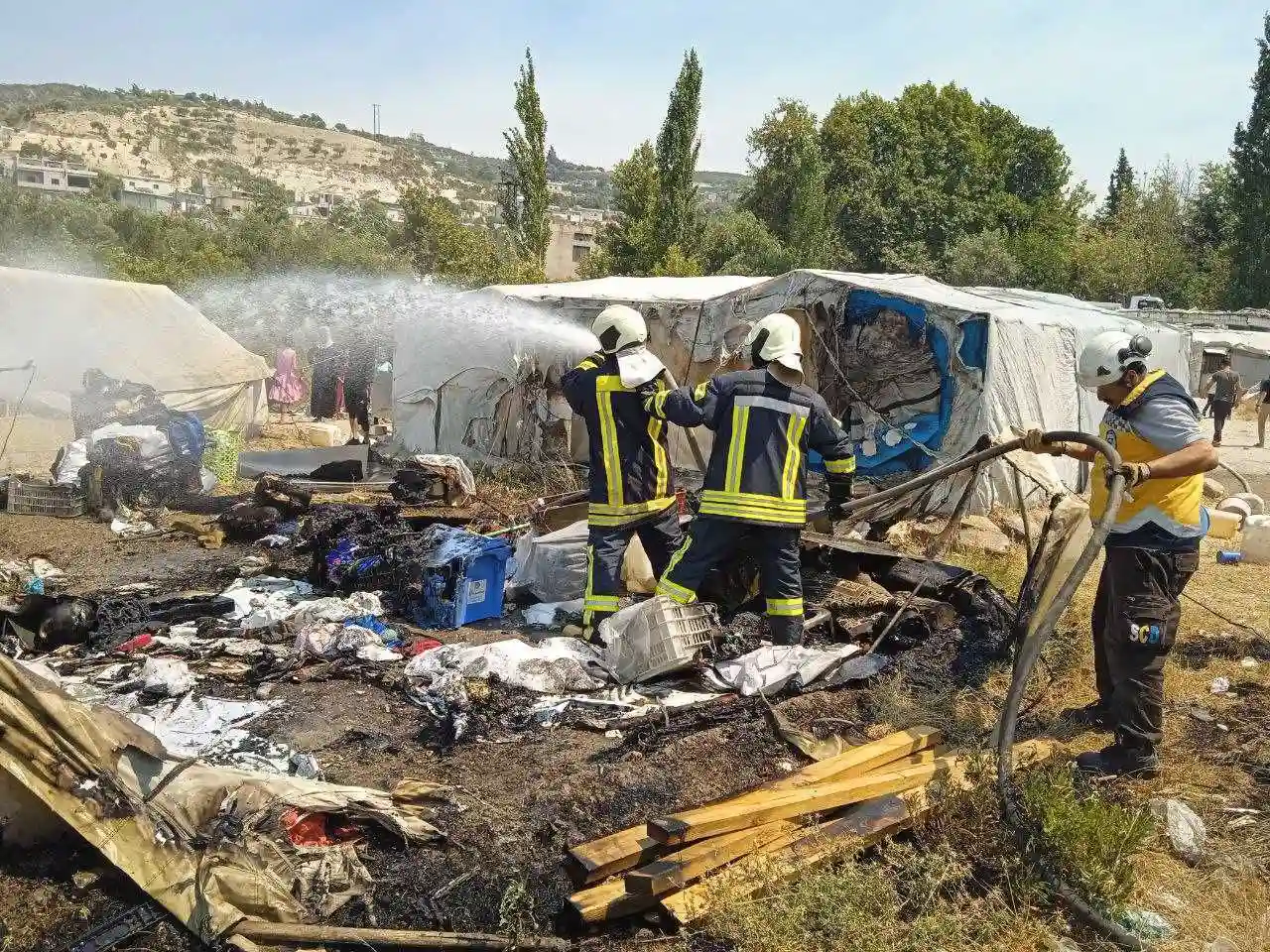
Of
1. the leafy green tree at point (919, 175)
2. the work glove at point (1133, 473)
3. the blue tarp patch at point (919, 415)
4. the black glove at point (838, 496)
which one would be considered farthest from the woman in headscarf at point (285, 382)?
the leafy green tree at point (919, 175)

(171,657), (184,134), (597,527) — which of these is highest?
(184,134)

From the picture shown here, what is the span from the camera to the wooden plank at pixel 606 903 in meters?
2.94

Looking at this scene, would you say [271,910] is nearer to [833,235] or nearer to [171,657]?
[171,657]

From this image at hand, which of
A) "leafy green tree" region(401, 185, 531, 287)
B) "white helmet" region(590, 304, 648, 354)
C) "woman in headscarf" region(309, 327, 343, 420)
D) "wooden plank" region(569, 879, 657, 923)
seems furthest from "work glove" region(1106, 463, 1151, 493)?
"leafy green tree" region(401, 185, 531, 287)

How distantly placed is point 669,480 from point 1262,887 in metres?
3.77

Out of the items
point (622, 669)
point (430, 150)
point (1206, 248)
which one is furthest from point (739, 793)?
point (430, 150)

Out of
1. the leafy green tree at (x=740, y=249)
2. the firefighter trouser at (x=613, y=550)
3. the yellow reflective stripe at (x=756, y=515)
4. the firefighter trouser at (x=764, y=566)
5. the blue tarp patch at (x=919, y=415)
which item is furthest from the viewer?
the leafy green tree at (x=740, y=249)

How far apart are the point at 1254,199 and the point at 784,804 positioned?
35677 mm

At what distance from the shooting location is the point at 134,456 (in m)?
9.15

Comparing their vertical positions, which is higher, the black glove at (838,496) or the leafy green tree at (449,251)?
the leafy green tree at (449,251)

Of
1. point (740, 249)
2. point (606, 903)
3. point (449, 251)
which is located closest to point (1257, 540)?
point (606, 903)

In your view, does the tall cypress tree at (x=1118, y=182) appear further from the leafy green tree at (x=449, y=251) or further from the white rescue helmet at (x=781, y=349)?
the white rescue helmet at (x=781, y=349)

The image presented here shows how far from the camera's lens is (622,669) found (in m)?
4.98

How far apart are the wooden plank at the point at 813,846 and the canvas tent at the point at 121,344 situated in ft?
38.5
